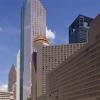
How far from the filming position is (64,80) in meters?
179

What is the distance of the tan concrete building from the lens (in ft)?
393

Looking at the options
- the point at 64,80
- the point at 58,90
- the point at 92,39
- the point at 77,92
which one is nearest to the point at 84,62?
the point at 92,39

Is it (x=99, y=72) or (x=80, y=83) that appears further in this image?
(x=80, y=83)

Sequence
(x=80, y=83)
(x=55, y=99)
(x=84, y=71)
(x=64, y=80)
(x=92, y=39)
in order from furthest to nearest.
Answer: (x=55, y=99), (x=64, y=80), (x=80, y=83), (x=84, y=71), (x=92, y=39)

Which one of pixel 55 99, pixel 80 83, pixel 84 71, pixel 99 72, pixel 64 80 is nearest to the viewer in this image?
pixel 99 72

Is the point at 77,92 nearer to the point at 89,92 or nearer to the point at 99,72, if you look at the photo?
the point at 89,92

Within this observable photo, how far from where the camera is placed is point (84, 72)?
134 meters

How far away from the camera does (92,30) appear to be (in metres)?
128

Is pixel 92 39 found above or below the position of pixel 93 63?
above

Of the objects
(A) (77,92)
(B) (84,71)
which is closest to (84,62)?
(B) (84,71)

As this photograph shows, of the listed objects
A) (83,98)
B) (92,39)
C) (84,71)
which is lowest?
(83,98)

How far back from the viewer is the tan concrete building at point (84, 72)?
4719 inches

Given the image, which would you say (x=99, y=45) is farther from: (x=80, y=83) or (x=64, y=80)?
(x=64, y=80)

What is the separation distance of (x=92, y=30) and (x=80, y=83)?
26001 mm
